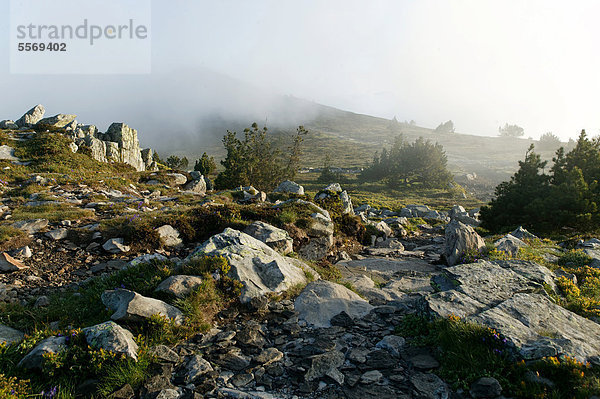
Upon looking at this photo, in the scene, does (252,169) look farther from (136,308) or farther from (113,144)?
(136,308)

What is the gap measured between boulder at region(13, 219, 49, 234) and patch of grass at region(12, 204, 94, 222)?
0.63 metres

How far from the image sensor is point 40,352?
14.6 ft

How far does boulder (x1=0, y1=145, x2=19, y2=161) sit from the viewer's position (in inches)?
1077

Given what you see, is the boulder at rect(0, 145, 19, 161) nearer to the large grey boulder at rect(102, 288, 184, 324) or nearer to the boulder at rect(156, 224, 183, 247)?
the boulder at rect(156, 224, 183, 247)

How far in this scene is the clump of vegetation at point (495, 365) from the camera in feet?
12.5

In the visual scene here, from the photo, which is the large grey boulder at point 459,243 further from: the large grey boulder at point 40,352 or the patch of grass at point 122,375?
the large grey boulder at point 40,352

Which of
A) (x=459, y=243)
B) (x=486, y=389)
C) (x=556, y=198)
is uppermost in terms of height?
(x=556, y=198)

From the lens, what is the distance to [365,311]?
694cm

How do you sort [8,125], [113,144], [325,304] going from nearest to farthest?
[325,304]
[8,125]
[113,144]

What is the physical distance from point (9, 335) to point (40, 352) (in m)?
1.66

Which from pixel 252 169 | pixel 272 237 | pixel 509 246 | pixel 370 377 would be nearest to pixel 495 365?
pixel 370 377

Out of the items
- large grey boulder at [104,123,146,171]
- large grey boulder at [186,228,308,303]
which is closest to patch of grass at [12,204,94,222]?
large grey boulder at [186,228,308,303]

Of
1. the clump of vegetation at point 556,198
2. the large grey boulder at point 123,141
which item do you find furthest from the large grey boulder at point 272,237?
the large grey boulder at point 123,141

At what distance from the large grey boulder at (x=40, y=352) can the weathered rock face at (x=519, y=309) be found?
6.56 m
